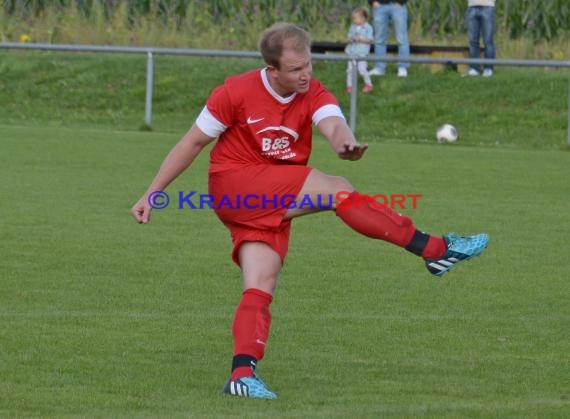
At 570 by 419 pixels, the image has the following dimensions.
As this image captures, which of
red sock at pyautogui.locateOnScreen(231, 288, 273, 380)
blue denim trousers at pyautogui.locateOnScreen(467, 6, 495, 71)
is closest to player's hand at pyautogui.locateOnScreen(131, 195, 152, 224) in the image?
red sock at pyautogui.locateOnScreen(231, 288, 273, 380)

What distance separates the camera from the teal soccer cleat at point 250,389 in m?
6.21

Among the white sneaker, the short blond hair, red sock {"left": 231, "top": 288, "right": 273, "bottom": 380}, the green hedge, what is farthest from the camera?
the green hedge

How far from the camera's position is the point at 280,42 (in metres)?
6.20

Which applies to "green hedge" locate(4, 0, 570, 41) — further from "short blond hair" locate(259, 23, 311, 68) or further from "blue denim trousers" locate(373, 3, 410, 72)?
"short blond hair" locate(259, 23, 311, 68)

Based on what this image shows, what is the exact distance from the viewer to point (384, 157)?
59.1 ft

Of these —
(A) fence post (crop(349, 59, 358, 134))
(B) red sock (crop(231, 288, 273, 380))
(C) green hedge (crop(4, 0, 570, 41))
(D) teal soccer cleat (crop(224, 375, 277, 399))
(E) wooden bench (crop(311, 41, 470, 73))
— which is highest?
(C) green hedge (crop(4, 0, 570, 41))

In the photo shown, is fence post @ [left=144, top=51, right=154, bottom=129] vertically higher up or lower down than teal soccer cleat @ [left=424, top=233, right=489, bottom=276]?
higher up

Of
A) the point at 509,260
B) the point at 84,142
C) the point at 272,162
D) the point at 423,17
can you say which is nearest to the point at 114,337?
the point at 272,162

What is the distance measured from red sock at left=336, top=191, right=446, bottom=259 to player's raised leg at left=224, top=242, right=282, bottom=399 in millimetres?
403

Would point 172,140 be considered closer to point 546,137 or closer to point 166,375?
point 546,137

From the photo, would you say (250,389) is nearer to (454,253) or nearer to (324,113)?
(454,253)

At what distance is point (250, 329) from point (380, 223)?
2.34 ft

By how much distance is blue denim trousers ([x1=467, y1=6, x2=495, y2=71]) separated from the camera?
22.4m

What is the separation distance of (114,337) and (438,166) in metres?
10.1
